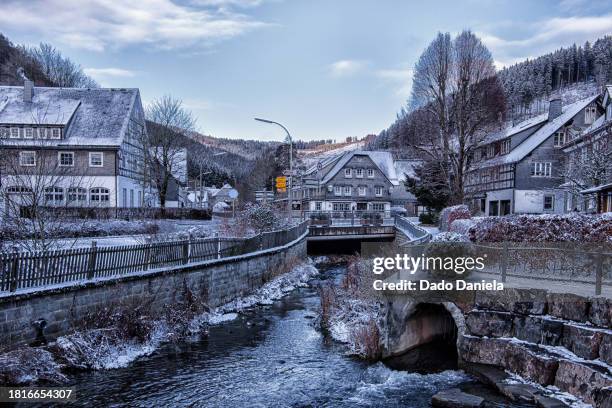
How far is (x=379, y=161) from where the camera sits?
81.0 meters

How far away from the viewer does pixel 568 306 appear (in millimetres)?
10266

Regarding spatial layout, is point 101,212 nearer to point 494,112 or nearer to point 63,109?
point 63,109

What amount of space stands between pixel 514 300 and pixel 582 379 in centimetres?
256

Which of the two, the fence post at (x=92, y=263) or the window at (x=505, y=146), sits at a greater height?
the window at (x=505, y=146)

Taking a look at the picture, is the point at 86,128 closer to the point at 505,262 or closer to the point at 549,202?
the point at 505,262

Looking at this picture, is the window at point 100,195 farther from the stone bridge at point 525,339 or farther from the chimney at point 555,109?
the chimney at point 555,109

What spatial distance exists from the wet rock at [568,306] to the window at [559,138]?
3779 cm

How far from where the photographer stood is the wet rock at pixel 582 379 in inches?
332

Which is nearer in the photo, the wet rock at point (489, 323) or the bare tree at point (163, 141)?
the wet rock at point (489, 323)

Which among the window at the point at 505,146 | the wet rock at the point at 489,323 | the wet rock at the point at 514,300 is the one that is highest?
the window at the point at 505,146

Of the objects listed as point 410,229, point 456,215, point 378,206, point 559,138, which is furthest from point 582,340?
point 378,206

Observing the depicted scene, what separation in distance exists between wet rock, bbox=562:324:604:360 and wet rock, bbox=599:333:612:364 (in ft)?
0.23

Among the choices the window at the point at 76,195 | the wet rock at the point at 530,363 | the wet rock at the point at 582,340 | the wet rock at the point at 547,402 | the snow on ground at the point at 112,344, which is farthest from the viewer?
the window at the point at 76,195

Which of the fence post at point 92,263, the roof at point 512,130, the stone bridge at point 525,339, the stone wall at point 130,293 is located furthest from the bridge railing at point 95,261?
the roof at point 512,130
